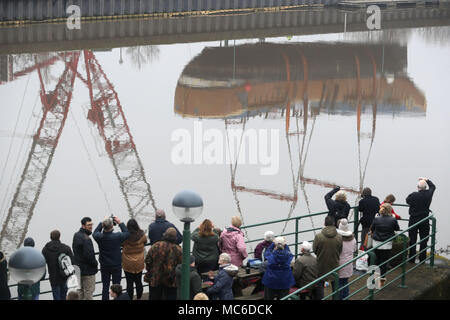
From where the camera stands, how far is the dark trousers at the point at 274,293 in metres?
10.5

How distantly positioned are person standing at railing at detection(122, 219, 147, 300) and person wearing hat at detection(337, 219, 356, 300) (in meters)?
2.33

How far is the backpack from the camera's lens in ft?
34.6

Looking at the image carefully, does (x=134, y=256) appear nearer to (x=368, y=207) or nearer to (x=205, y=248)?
(x=205, y=248)

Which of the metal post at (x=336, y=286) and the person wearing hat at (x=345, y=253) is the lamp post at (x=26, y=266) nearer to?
the metal post at (x=336, y=286)

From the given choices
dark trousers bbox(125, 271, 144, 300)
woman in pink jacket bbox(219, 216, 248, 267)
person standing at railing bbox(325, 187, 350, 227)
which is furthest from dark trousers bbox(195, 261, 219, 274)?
person standing at railing bbox(325, 187, 350, 227)

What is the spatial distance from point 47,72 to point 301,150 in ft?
62.3

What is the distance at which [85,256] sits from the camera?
430 inches

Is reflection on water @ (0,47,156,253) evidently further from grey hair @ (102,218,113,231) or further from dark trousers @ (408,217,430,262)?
grey hair @ (102,218,113,231)

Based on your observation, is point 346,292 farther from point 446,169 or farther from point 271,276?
point 446,169

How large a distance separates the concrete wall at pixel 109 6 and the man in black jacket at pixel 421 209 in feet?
108

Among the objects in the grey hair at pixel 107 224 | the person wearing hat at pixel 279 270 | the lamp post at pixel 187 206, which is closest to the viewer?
the lamp post at pixel 187 206

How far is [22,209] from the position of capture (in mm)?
22406

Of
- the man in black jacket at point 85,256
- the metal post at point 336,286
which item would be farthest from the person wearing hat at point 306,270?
the man in black jacket at point 85,256

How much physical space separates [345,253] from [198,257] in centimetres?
174
